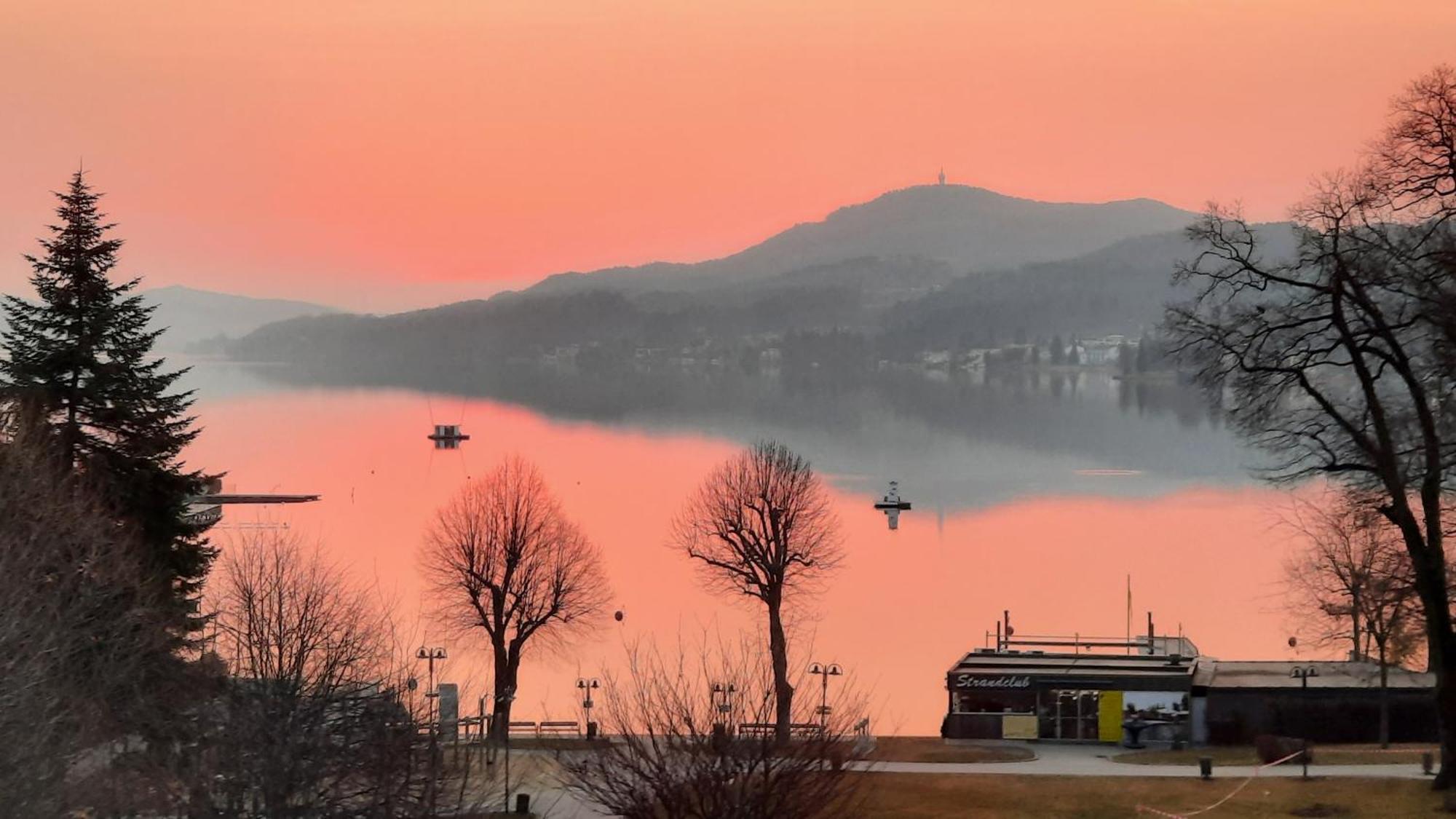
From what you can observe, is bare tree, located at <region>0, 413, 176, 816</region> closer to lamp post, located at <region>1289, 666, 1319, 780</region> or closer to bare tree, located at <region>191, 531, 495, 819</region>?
bare tree, located at <region>191, 531, 495, 819</region>

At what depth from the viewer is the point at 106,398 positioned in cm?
3062

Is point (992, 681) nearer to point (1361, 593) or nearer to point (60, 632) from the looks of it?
point (1361, 593)

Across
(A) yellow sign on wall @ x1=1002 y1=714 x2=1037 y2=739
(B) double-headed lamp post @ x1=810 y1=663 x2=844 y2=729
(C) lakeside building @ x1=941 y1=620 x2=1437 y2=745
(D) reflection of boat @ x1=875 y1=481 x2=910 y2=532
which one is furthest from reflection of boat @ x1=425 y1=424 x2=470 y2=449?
(A) yellow sign on wall @ x1=1002 y1=714 x2=1037 y2=739

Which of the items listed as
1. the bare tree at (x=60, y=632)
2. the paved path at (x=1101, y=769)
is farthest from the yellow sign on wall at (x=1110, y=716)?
the bare tree at (x=60, y=632)

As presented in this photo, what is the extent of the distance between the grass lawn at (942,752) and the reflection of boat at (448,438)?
10519 cm

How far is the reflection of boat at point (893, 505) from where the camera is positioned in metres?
84.5

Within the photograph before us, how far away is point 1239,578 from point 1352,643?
19695 millimetres

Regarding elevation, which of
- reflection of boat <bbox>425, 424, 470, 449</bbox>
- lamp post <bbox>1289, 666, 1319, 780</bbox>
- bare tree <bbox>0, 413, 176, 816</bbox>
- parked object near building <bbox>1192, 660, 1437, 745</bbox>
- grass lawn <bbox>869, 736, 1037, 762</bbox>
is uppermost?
reflection of boat <bbox>425, 424, 470, 449</bbox>

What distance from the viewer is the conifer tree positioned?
30000 millimetres

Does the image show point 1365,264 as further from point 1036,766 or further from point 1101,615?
point 1101,615

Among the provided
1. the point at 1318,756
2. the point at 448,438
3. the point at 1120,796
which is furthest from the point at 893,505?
the point at 448,438

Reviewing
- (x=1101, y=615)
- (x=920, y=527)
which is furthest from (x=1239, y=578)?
(x=920, y=527)

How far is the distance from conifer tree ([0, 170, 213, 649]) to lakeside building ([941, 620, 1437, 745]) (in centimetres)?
1744

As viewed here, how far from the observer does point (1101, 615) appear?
2339 inches
